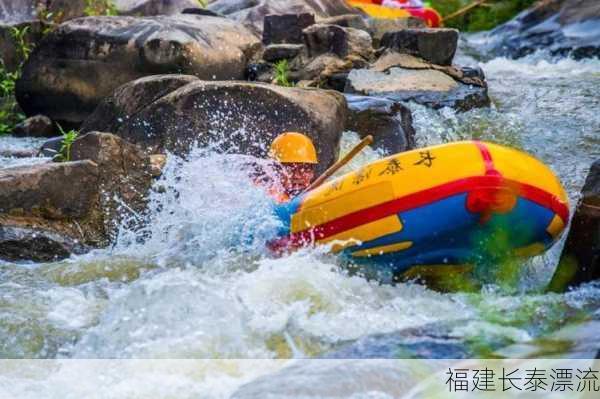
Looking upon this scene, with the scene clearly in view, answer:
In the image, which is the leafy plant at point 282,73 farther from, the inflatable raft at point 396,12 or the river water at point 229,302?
the inflatable raft at point 396,12

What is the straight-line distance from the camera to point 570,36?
39.5 ft

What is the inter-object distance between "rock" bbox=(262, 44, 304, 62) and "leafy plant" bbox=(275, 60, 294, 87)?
0.41 ft

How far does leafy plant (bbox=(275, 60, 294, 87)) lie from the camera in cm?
783

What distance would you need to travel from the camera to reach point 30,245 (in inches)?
184

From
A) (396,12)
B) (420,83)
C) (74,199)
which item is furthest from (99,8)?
(74,199)

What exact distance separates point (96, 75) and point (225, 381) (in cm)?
526

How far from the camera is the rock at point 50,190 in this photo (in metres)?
4.77

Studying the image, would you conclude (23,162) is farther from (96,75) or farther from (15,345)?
(15,345)

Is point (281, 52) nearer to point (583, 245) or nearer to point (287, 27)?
point (287, 27)

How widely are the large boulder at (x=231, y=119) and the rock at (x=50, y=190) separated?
80cm

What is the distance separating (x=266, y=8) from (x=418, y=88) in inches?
138

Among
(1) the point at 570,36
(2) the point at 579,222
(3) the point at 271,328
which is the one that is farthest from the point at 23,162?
(1) the point at 570,36

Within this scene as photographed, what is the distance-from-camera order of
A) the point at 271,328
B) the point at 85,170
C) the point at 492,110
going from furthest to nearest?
the point at 492,110 < the point at 85,170 < the point at 271,328

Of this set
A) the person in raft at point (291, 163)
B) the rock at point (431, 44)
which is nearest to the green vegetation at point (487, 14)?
the rock at point (431, 44)
